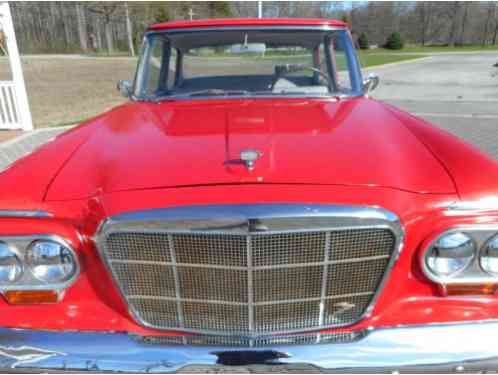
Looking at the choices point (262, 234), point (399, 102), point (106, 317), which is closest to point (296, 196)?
point (262, 234)

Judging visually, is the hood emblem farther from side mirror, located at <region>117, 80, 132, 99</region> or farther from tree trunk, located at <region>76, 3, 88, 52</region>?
tree trunk, located at <region>76, 3, 88, 52</region>

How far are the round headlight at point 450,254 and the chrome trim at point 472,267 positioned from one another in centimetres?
1

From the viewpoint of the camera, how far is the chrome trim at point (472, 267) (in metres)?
1.48

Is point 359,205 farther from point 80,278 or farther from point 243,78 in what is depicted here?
point 243,78

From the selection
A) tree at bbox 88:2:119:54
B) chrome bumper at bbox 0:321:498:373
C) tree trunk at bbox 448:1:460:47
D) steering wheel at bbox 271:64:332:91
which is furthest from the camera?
tree trunk at bbox 448:1:460:47

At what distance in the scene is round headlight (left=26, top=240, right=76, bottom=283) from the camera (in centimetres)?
152

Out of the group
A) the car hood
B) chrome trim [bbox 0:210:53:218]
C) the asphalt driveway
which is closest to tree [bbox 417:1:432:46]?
the asphalt driveway

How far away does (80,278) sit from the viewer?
1.57 meters

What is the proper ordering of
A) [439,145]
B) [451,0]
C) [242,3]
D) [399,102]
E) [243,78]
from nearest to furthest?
[439,145] → [243,78] → [399,102] → [242,3] → [451,0]

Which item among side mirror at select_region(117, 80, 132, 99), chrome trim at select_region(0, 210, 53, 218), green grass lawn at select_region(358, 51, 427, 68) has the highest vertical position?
side mirror at select_region(117, 80, 132, 99)

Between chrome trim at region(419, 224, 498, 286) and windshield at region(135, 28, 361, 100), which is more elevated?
windshield at region(135, 28, 361, 100)

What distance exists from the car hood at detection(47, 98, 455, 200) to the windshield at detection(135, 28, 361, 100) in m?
0.48

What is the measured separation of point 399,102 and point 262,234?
11197 millimetres

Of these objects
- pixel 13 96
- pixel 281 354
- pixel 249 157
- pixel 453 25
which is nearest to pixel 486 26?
pixel 453 25
